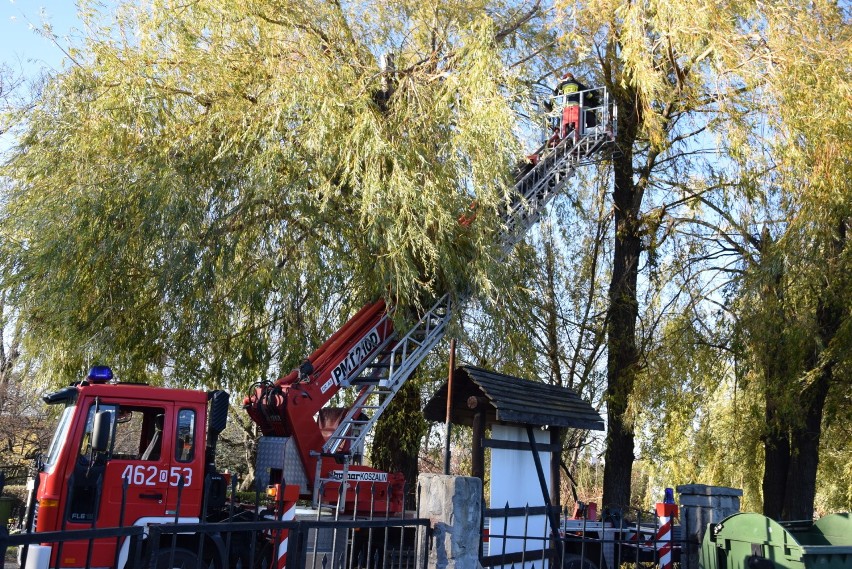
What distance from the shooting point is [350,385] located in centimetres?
1058

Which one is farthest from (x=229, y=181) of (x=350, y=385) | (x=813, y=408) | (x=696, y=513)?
(x=813, y=408)

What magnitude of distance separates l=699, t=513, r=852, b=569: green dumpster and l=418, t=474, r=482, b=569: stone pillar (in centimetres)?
334

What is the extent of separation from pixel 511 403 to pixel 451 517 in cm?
346

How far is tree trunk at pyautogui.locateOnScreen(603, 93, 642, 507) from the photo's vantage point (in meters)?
15.4

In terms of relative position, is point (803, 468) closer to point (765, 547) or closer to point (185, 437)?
point (765, 547)

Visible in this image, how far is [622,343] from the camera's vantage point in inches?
619

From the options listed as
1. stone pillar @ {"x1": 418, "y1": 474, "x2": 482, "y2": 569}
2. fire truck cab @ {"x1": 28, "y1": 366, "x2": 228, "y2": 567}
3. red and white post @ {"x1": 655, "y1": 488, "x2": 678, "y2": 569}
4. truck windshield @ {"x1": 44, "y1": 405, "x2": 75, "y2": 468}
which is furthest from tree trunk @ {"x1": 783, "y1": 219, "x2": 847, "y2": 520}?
truck windshield @ {"x1": 44, "y1": 405, "x2": 75, "y2": 468}

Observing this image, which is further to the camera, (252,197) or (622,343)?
(622,343)

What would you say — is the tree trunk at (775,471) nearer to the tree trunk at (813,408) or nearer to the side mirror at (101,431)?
the tree trunk at (813,408)

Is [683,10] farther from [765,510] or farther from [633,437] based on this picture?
[765,510]

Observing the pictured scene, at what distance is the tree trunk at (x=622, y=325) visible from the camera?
608 inches

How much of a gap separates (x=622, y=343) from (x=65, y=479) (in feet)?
35.0

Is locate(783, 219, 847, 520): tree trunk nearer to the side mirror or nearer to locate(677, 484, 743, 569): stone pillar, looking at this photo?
locate(677, 484, 743, 569): stone pillar

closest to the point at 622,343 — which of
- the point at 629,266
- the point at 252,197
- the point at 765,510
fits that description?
the point at 629,266
